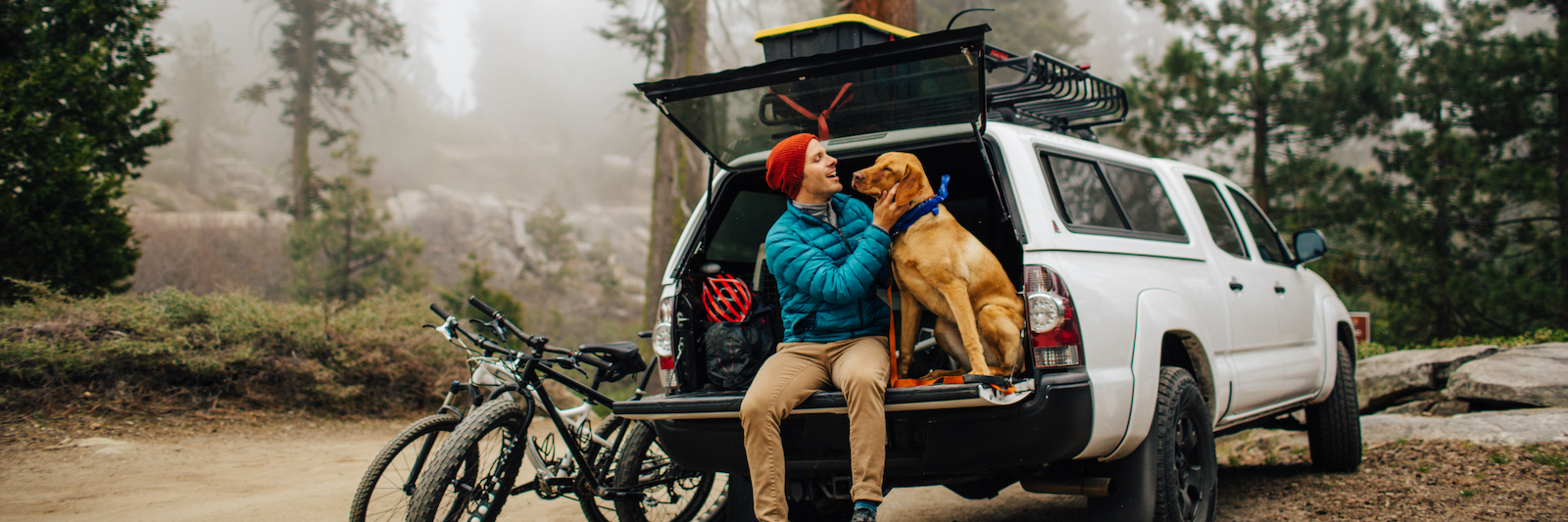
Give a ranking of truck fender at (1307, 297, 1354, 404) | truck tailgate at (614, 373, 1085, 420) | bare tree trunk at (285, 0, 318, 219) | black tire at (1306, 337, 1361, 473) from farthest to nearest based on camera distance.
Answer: bare tree trunk at (285, 0, 318, 219) → black tire at (1306, 337, 1361, 473) → truck fender at (1307, 297, 1354, 404) → truck tailgate at (614, 373, 1085, 420)

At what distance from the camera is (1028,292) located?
9.39ft

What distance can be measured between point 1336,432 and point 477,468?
4450 millimetres

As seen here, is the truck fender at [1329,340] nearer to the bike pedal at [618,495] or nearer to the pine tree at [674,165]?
the bike pedal at [618,495]

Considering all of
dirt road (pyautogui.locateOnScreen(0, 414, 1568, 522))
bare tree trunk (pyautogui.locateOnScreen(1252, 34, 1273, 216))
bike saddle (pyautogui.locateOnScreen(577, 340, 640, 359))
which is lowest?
dirt road (pyautogui.locateOnScreen(0, 414, 1568, 522))

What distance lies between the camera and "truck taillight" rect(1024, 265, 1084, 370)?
9.18 ft

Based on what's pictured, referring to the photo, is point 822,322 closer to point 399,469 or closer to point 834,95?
point 834,95

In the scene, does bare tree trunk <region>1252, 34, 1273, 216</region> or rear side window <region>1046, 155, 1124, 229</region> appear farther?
bare tree trunk <region>1252, 34, 1273, 216</region>

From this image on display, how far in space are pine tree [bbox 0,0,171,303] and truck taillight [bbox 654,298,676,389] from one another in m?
6.75

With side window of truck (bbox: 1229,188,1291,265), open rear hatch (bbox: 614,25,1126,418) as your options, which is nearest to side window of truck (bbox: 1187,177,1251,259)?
side window of truck (bbox: 1229,188,1291,265)

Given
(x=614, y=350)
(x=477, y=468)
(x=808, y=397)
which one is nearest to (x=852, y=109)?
(x=808, y=397)

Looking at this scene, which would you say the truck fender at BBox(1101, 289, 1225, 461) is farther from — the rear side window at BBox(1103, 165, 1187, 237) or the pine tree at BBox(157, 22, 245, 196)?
the pine tree at BBox(157, 22, 245, 196)

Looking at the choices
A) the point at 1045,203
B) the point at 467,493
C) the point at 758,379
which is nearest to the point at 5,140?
the point at 467,493

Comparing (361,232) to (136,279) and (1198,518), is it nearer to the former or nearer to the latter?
(136,279)

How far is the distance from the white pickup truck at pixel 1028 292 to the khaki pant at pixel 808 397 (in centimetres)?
8
